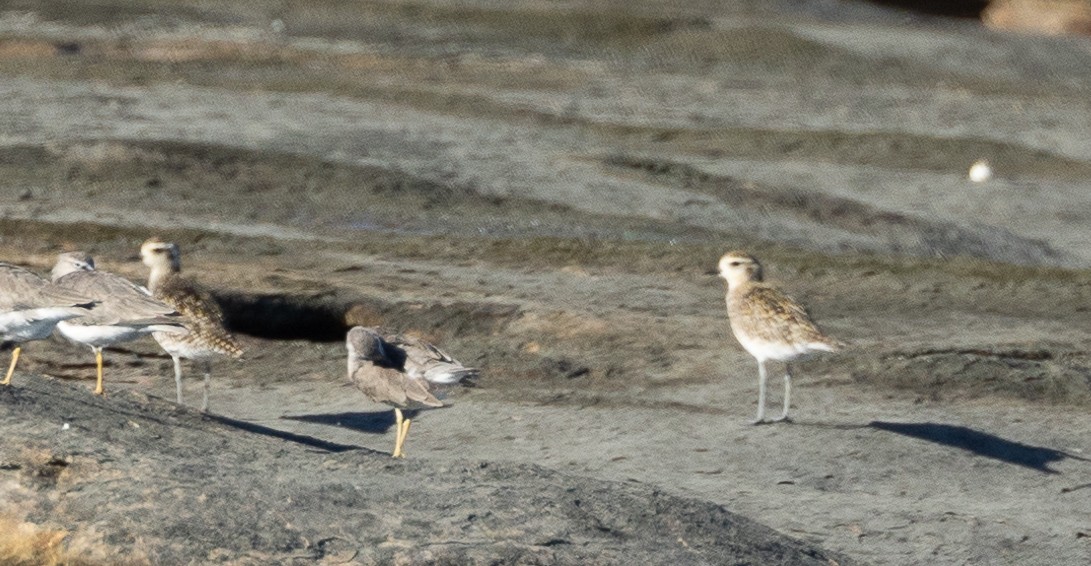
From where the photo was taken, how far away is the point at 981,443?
29.7ft

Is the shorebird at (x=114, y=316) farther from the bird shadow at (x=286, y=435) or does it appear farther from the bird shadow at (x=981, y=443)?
the bird shadow at (x=981, y=443)

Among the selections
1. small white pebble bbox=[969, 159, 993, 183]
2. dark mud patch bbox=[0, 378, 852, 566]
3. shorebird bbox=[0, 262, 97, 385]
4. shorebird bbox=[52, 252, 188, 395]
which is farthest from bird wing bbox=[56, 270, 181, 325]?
small white pebble bbox=[969, 159, 993, 183]

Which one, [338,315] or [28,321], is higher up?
[28,321]

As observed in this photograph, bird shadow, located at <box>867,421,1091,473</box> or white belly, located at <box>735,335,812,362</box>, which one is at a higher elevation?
white belly, located at <box>735,335,812,362</box>

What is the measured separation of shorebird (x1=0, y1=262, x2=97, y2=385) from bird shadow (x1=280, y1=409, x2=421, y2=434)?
150 centimetres

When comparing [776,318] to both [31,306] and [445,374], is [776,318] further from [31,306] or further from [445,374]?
[31,306]

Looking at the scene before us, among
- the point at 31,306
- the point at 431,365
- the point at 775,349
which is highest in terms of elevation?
the point at 31,306

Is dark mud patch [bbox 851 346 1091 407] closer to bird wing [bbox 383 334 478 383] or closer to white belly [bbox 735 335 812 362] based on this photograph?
white belly [bbox 735 335 812 362]

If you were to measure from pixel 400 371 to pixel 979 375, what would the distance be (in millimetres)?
3731

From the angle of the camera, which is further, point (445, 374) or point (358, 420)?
point (358, 420)

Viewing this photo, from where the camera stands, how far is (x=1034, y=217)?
51.8 feet

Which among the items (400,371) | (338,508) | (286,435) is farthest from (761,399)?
(338,508)

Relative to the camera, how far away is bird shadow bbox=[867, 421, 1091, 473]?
29.1ft

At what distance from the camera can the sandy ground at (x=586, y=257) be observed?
7555mm
